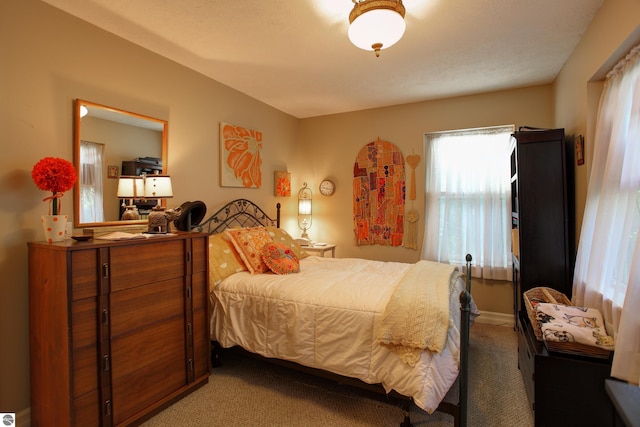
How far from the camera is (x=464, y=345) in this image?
66.1 inches

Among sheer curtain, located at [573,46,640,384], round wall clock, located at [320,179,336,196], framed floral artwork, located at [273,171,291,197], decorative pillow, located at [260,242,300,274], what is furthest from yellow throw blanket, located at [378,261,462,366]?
round wall clock, located at [320,179,336,196]

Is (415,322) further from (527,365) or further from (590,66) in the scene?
(590,66)

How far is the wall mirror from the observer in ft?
7.13

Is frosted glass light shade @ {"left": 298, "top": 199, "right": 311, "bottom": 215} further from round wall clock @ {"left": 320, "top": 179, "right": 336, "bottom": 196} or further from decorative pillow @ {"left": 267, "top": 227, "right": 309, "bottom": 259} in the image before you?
decorative pillow @ {"left": 267, "top": 227, "right": 309, "bottom": 259}

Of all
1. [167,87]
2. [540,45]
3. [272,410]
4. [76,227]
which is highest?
[540,45]

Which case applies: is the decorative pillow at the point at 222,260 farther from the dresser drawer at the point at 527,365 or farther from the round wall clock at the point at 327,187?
the dresser drawer at the point at 527,365

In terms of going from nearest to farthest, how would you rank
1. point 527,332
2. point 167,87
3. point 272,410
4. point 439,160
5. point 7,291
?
point 7,291, point 272,410, point 527,332, point 167,87, point 439,160

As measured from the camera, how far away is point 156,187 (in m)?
2.49

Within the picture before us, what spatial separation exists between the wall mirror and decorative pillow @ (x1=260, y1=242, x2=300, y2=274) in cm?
103

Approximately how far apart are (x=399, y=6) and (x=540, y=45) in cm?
152

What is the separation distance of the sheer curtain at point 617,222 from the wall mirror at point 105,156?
3.13m

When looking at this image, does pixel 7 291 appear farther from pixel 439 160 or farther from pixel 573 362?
pixel 439 160

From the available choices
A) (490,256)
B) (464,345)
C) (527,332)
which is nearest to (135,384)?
(464,345)

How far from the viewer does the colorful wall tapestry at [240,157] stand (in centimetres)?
336
